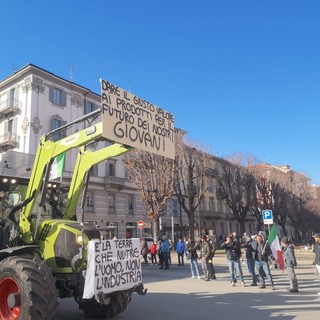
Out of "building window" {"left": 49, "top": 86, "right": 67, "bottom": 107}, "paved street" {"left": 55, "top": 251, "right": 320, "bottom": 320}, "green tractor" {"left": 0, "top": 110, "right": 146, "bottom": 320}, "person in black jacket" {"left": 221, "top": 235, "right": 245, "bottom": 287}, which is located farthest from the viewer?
"building window" {"left": 49, "top": 86, "right": 67, "bottom": 107}

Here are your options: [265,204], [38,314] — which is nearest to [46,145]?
[38,314]

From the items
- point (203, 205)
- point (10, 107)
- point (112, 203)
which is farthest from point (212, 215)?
point (10, 107)

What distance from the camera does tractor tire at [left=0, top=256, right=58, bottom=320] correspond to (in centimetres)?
601

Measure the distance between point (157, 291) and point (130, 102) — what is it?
22.4 feet

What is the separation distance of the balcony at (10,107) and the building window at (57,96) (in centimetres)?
297

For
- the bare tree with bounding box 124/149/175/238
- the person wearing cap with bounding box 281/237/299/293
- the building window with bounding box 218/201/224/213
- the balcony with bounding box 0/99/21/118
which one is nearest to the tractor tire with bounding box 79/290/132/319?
the person wearing cap with bounding box 281/237/299/293

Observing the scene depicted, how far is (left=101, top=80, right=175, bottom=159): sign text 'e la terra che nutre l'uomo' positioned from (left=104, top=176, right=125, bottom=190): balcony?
101ft

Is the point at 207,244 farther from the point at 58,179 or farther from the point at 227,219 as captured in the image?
the point at 227,219

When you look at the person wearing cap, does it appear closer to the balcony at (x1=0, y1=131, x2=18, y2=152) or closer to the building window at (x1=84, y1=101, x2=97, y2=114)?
the balcony at (x1=0, y1=131, x2=18, y2=152)

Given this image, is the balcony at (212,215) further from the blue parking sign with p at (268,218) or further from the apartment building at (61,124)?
the blue parking sign with p at (268,218)

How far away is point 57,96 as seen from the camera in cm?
3616

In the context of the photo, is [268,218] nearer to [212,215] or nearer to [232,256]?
[232,256]

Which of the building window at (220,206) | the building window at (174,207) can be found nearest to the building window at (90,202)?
the building window at (174,207)

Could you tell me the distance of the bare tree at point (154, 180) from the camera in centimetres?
2894
